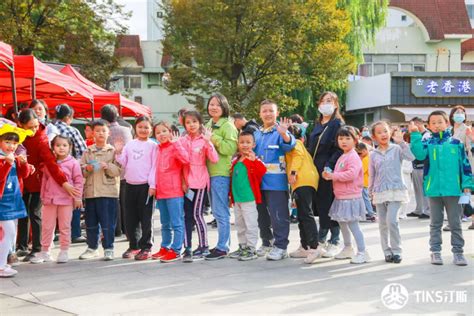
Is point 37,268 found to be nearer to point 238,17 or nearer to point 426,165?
point 426,165

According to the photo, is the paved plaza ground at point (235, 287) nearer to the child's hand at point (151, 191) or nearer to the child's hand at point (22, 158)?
the child's hand at point (151, 191)

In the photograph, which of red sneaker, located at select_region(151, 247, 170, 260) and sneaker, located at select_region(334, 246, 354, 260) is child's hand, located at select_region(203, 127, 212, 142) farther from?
sneaker, located at select_region(334, 246, 354, 260)

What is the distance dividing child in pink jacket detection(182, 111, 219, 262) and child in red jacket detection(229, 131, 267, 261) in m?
0.30

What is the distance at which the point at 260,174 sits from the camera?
676cm

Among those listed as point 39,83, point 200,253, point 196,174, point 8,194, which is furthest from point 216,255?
point 39,83

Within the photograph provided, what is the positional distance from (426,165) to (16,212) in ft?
14.4

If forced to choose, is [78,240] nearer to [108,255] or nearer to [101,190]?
[108,255]

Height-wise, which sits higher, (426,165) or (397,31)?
(397,31)

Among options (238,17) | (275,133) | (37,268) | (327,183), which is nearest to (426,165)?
(327,183)

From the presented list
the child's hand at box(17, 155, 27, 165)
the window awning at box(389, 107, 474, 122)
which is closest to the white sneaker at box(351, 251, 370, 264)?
the child's hand at box(17, 155, 27, 165)

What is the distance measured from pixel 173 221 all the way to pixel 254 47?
19.0m

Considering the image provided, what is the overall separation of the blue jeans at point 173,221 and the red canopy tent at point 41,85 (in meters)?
3.17

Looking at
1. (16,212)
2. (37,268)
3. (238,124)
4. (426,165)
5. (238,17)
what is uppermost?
(238,17)

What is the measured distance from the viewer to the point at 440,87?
86.3ft
